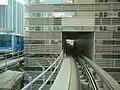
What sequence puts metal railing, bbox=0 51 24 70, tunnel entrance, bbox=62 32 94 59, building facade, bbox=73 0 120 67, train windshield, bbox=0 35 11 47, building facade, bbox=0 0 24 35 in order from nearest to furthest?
metal railing, bbox=0 51 24 70
building facade, bbox=73 0 120 67
tunnel entrance, bbox=62 32 94 59
train windshield, bbox=0 35 11 47
building facade, bbox=0 0 24 35

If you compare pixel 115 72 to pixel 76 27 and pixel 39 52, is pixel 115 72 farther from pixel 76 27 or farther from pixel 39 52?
pixel 39 52

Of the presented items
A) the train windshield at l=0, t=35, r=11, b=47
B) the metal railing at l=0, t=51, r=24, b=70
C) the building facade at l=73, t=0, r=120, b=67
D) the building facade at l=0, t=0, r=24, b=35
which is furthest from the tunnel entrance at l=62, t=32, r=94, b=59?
the metal railing at l=0, t=51, r=24, b=70

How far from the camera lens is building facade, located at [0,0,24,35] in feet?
84.2

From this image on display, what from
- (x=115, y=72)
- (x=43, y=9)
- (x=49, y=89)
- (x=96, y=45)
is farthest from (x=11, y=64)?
(x=49, y=89)

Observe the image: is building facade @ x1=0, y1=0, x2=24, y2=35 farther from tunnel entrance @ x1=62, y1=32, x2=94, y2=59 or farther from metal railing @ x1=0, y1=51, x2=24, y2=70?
metal railing @ x1=0, y1=51, x2=24, y2=70

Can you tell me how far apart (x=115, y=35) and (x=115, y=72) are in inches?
116

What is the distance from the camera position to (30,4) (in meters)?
18.1

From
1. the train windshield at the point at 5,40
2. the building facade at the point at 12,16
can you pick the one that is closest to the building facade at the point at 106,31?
the train windshield at the point at 5,40

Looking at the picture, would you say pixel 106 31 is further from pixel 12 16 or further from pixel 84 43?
pixel 12 16

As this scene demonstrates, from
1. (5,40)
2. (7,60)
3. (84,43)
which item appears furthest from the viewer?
(84,43)

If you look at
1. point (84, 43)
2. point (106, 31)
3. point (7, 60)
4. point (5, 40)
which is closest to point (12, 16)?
point (5, 40)

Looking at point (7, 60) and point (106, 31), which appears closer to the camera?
point (7, 60)

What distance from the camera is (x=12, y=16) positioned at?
26.9 m

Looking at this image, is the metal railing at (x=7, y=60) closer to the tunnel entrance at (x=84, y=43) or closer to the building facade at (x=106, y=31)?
the tunnel entrance at (x=84, y=43)
